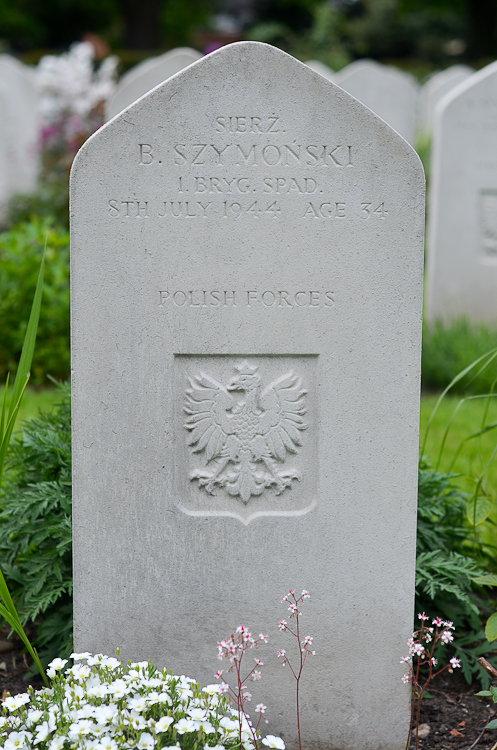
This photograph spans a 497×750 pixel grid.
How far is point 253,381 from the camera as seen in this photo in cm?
230

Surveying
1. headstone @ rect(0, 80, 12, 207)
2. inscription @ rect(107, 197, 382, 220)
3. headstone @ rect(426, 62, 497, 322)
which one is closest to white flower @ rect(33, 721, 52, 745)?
inscription @ rect(107, 197, 382, 220)

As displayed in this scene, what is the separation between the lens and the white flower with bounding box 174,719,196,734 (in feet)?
6.01

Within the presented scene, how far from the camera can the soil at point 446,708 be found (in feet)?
7.73

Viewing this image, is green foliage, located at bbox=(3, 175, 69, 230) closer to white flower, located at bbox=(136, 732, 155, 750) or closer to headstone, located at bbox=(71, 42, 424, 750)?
headstone, located at bbox=(71, 42, 424, 750)

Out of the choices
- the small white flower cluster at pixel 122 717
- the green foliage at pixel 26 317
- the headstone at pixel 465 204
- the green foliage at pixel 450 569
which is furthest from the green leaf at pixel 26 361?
the headstone at pixel 465 204

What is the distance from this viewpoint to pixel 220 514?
2.33 m

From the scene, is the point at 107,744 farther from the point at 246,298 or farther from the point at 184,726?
the point at 246,298

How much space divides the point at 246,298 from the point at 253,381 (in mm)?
247

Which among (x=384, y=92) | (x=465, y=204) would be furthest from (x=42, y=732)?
(x=384, y=92)

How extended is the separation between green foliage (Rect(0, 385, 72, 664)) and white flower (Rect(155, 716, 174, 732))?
76 cm

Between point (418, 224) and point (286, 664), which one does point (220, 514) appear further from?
point (418, 224)

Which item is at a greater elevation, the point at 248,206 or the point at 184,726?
the point at 248,206

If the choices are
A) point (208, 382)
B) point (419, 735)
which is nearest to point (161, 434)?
point (208, 382)

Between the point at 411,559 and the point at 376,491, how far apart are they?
232 millimetres
